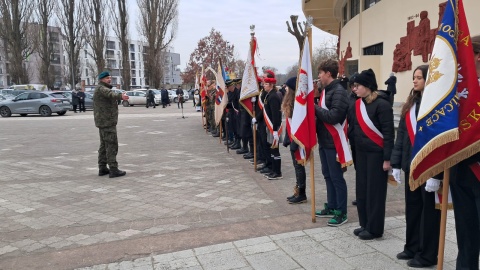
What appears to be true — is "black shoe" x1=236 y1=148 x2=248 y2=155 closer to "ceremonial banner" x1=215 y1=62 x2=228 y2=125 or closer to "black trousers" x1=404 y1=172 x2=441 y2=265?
"ceremonial banner" x1=215 y1=62 x2=228 y2=125

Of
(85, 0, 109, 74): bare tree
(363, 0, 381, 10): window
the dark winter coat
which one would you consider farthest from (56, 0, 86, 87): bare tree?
(363, 0, 381, 10): window

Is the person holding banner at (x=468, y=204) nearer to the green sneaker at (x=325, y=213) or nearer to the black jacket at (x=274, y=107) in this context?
the green sneaker at (x=325, y=213)

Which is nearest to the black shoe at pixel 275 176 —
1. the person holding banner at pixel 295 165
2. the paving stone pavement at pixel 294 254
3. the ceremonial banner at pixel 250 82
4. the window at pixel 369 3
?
the ceremonial banner at pixel 250 82

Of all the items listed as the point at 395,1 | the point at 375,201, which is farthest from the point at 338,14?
the point at 375,201

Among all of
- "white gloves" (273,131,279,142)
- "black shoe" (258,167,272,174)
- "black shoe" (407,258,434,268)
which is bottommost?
"black shoe" (407,258,434,268)

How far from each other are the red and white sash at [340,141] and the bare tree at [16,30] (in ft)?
137

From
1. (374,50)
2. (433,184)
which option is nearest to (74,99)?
(374,50)

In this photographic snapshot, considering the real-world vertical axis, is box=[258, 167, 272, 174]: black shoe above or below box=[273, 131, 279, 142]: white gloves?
below

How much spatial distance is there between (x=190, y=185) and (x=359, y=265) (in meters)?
3.80

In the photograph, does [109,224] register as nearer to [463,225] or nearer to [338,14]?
[463,225]

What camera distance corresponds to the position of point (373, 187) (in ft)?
13.4

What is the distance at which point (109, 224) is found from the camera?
16.2ft

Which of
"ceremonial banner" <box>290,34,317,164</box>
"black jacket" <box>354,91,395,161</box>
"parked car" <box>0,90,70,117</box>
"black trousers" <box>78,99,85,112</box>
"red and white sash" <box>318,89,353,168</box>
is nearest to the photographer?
"black jacket" <box>354,91,395,161</box>

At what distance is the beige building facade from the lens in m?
12.5
